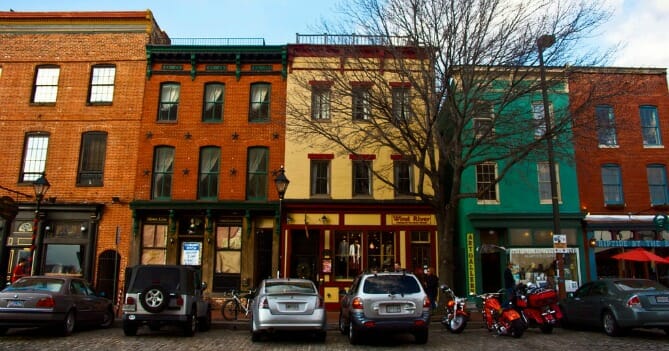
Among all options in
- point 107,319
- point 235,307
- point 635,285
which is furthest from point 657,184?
point 107,319

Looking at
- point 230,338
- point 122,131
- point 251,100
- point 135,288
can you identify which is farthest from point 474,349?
point 122,131

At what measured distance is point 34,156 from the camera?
21.2m

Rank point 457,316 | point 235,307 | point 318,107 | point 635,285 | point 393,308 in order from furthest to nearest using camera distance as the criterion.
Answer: point 318,107
point 235,307
point 457,316
point 635,285
point 393,308

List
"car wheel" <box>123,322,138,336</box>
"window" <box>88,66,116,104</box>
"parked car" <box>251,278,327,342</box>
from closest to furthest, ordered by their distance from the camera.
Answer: "parked car" <box>251,278,327,342</box>
"car wheel" <box>123,322,138,336</box>
"window" <box>88,66,116,104</box>

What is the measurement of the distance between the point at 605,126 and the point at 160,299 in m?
14.1

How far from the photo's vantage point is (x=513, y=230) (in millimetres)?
20234

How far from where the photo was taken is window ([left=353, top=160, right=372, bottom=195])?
21.0 m

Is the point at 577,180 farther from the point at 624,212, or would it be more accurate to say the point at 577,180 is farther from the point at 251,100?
the point at 251,100

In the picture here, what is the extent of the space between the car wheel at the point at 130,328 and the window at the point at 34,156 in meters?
12.2

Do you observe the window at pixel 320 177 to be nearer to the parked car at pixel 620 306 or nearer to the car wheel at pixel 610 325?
the parked car at pixel 620 306

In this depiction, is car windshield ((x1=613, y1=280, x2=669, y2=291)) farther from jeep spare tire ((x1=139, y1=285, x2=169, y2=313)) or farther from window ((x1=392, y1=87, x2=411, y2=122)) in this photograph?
jeep spare tire ((x1=139, y1=285, x2=169, y2=313))

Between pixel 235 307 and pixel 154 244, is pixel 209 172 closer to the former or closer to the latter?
pixel 154 244

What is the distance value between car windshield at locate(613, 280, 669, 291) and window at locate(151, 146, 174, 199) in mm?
16597

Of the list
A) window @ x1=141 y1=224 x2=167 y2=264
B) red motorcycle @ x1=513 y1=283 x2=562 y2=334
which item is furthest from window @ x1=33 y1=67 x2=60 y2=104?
red motorcycle @ x1=513 y1=283 x2=562 y2=334
